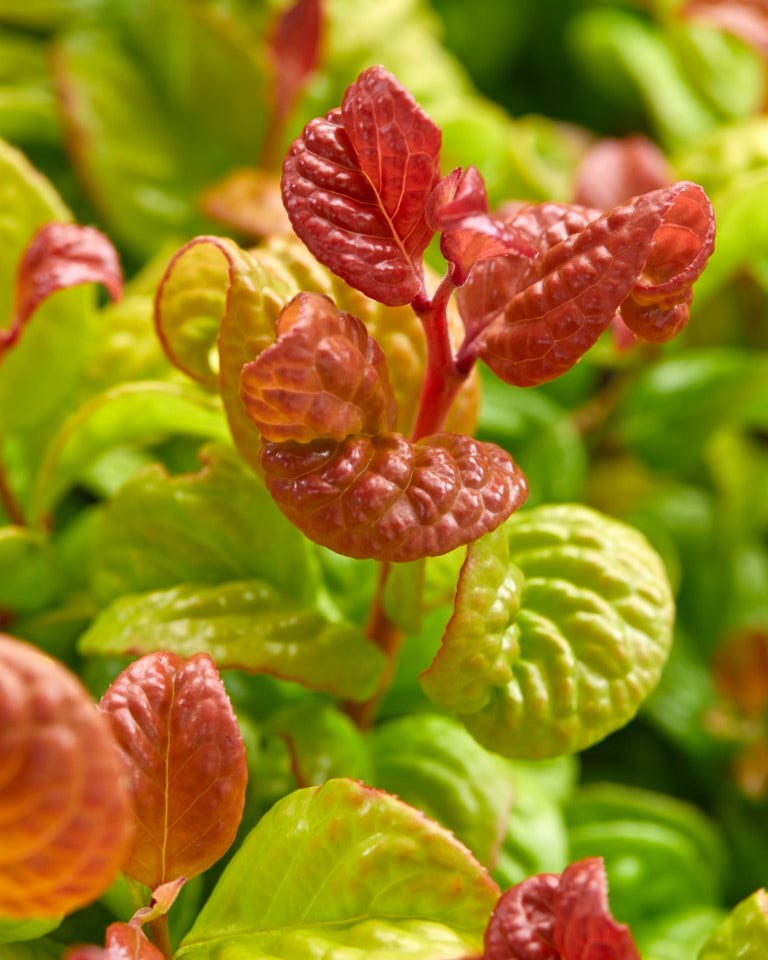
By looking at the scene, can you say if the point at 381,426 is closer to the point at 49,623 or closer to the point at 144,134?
the point at 49,623

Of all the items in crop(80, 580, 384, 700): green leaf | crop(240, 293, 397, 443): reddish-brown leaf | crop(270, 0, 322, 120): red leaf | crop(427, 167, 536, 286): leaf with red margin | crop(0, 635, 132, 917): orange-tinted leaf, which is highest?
crop(427, 167, 536, 286): leaf with red margin

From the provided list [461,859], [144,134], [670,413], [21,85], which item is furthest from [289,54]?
[461,859]

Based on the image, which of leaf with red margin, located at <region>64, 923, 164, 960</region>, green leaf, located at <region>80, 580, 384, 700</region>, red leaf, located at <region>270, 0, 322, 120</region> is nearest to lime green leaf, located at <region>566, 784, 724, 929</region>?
green leaf, located at <region>80, 580, 384, 700</region>

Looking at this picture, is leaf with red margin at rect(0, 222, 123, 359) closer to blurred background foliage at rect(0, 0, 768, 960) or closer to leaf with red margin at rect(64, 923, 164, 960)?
blurred background foliage at rect(0, 0, 768, 960)

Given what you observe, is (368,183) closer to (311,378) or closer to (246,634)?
(311,378)

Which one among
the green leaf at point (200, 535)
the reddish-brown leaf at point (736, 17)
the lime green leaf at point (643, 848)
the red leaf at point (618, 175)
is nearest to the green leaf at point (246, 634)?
the green leaf at point (200, 535)

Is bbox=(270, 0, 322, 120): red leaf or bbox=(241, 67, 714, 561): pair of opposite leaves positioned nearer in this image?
bbox=(241, 67, 714, 561): pair of opposite leaves
